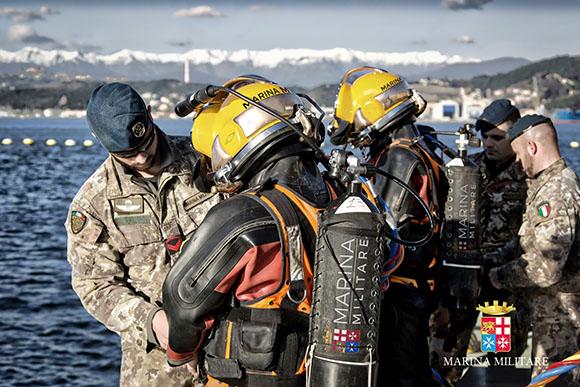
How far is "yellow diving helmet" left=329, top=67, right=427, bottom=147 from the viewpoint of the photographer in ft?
19.3

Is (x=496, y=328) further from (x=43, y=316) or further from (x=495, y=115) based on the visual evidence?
(x=43, y=316)

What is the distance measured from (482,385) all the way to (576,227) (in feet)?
5.52

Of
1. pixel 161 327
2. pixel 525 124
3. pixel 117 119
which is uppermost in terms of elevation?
pixel 525 124

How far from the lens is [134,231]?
4.46 metres

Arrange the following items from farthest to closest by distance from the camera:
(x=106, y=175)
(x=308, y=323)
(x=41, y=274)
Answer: (x=41, y=274)
(x=106, y=175)
(x=308, y=323)

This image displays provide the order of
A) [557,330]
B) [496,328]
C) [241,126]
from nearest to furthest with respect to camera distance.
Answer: [241,126]
[496,328]
[557,330]

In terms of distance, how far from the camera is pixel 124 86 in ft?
14.1

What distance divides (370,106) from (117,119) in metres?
2.36

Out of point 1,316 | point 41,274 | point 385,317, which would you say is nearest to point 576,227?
point 385,317

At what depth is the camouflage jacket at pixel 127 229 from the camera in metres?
4.42

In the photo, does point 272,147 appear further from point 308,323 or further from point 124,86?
point 124,86

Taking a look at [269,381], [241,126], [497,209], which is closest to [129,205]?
[241,126]

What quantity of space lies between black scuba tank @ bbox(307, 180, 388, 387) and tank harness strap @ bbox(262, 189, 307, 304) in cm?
14

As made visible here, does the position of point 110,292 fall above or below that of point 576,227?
below
